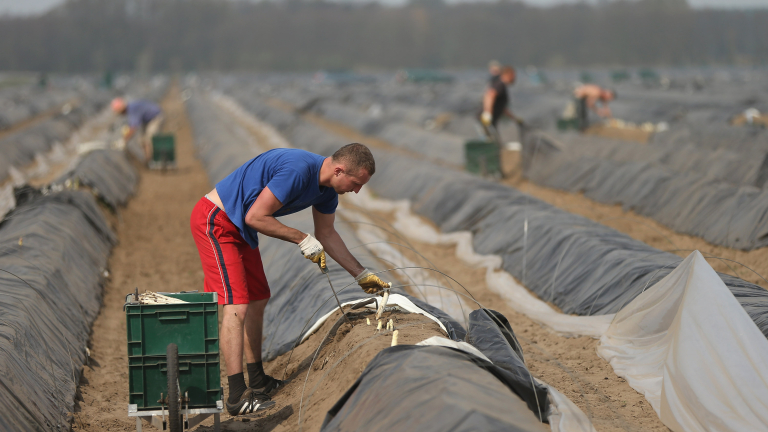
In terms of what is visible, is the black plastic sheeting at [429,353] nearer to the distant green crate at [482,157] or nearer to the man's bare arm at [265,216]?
the man's bare arm at [265,216]

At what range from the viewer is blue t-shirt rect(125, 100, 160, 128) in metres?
14.1

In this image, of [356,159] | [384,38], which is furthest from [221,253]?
[384,38]

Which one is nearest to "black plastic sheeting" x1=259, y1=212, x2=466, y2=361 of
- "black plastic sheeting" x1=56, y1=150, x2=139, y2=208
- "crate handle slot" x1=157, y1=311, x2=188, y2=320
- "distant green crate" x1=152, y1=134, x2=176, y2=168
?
"crate handle slot" x1=157, y1=311, x2=188, y2=320

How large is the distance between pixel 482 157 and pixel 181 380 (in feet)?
32.7

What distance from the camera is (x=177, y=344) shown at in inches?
155

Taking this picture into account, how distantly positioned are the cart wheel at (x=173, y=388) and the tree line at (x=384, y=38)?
96392mm

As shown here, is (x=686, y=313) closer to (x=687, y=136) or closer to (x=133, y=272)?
(x=133, y=272)

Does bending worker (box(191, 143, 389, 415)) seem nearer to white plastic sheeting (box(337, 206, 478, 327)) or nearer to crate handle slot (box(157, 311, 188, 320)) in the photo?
crate handle slot (box(157, 311, 188, 320))

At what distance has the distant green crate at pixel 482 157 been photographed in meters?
13.2

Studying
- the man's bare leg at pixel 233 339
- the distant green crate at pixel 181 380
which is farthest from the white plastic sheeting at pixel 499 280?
the distant green crate at pixel 181 380

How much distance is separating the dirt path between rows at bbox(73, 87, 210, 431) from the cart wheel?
901 mm

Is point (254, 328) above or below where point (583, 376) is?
above

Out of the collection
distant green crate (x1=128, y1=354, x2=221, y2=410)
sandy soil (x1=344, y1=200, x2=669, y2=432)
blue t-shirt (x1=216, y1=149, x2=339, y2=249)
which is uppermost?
blue t-shirt (x1=216, y1=149, x2=339, y2=249)

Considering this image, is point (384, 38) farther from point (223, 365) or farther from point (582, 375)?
point (582, 375)
